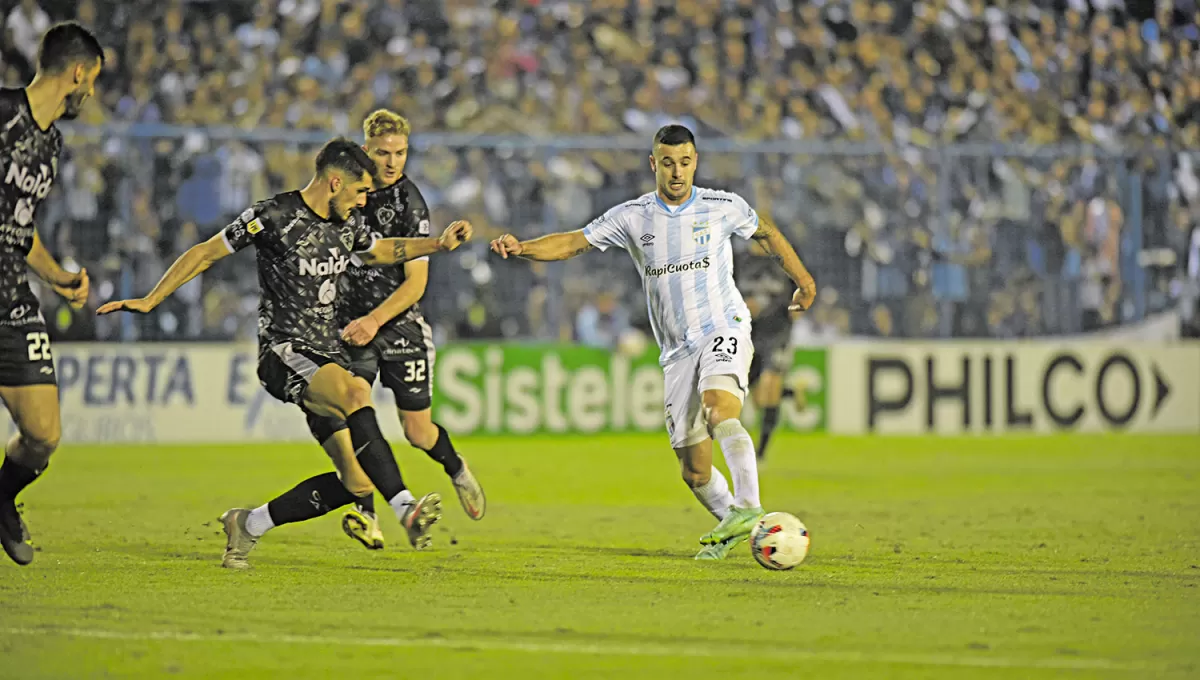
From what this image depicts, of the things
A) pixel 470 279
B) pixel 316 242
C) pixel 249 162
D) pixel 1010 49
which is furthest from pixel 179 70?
pixel 316 242

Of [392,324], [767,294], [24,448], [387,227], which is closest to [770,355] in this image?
[767,294]

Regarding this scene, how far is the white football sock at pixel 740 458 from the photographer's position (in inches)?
336

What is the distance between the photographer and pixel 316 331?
28.1 ft

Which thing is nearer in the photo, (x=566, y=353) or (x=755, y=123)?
(x=566, y=353)

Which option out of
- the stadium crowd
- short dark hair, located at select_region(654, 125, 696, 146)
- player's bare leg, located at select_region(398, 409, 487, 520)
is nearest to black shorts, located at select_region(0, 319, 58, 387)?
player's bare leg, located at select_region(398, 409, 487, 520)

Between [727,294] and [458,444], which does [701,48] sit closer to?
[458,444]

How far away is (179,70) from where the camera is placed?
67.2 feet

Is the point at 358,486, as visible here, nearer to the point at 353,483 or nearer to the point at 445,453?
the point at 353,483

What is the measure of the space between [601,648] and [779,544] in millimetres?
2284

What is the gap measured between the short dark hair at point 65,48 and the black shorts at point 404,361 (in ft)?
9.05

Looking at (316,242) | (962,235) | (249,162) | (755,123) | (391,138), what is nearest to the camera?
(316,242)

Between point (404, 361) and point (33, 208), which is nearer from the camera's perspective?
point (33, 208)

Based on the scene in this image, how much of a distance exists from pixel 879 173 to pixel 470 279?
16.1 feet

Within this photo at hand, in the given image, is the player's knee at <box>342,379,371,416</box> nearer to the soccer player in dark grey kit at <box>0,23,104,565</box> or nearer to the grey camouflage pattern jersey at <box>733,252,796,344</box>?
the soccer player in dark grey kit at <box>0,23,104,565</box>
